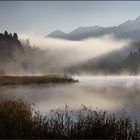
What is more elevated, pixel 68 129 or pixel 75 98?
pixel 68 129

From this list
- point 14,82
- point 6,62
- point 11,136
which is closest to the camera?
point 11,136

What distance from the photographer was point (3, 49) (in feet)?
656

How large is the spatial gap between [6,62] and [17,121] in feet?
593

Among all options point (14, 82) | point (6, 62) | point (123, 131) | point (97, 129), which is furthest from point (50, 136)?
point (6, 62)

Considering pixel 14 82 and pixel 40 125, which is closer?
pixel 40 125

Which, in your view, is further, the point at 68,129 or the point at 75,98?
the point at 75,98

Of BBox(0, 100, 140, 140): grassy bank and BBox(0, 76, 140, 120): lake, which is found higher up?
BBox(0, 100, 140, 140): grassy bank

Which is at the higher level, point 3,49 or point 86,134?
point 3,49

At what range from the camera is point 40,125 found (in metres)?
13.7

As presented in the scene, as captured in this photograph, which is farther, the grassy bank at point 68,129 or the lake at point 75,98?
the lake at point 75,98

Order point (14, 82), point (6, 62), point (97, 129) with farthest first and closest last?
point (6, 62) → point (14, 82) → point (97, 129)

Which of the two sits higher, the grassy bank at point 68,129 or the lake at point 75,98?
the grassy bank at point 68,129

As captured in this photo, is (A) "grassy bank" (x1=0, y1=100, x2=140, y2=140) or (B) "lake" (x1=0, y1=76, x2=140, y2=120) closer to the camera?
(A) "grassy bank" (x1=0, y1=100, x2=140, y2=140)

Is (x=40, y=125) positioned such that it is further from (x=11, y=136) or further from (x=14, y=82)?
(x=14, y=82)
